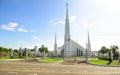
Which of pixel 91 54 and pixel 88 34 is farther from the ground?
pixel 88 34

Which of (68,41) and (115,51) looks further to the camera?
(68,41)

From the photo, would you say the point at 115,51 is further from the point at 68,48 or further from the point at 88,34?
the point at 68,48

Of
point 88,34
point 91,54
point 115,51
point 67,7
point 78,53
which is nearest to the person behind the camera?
point 115,51

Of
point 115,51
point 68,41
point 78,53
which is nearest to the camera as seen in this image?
point 115,51

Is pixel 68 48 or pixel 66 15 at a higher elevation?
pixel 66 15

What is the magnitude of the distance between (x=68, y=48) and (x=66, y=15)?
1242 cm

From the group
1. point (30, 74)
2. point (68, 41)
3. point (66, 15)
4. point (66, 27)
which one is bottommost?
point (30, 74)

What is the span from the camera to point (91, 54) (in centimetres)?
5381

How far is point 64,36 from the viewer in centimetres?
6512

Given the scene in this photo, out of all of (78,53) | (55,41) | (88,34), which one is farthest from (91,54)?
(55,41)

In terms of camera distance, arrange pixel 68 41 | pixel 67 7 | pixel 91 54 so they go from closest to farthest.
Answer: pixel 91 54
pixel 67 7
pixel 68 41

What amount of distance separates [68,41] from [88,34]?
17134 millimetres

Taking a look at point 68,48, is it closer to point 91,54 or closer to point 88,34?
point 91,54

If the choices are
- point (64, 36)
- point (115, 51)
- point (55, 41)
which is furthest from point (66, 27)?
point (115, 51)
